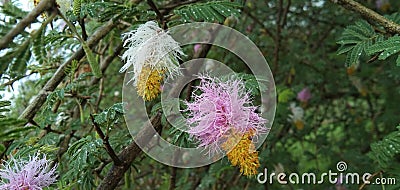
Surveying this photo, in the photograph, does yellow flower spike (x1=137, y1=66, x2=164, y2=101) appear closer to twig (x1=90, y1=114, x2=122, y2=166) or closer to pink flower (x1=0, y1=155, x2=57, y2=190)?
twig (x1=90, y1=114, x2=122, y2=166)

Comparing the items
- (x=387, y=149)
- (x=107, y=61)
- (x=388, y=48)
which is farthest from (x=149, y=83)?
(x=387, y=149)

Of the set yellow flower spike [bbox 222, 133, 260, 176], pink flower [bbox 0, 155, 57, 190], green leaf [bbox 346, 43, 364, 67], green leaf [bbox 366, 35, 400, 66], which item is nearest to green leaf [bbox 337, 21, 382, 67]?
green leaf [bbox 346, 43, 364, 67]

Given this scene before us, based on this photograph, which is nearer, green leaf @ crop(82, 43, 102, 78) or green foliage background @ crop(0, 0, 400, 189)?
green leaf @ crop(82, 43, 102, 78)

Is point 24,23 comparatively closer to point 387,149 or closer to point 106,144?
point 106,144

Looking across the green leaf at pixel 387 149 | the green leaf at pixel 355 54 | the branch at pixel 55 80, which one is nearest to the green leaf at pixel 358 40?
the green leaf at pixel 355 54

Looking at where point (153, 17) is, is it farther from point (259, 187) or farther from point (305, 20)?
point (305, 20)

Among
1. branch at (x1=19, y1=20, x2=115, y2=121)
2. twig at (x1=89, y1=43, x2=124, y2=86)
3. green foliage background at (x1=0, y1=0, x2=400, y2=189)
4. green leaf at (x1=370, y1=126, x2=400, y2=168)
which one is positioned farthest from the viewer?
twig at (x1=89, y1=43, x2=124, y2=86)
